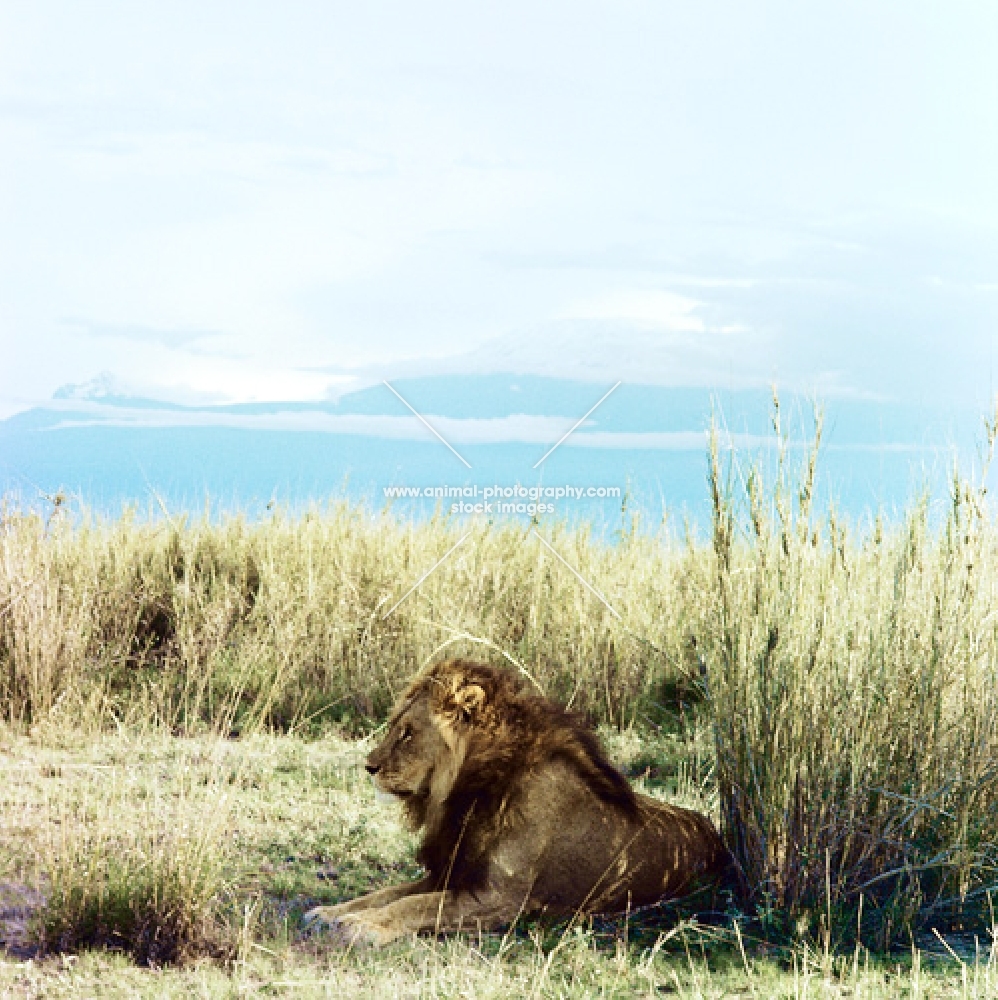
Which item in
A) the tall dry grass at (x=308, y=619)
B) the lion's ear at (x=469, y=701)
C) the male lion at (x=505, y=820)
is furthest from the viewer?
the tall dry grass at (x=308, y=619)

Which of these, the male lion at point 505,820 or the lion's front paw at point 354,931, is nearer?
the lion's front paw at point 354,931

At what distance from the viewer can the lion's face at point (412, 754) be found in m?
3.98

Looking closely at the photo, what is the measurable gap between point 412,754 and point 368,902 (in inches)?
19.3

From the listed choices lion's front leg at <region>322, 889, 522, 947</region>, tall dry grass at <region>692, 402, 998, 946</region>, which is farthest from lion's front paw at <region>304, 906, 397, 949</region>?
tall dry grass at <region>692, 402, 998, 946</region>

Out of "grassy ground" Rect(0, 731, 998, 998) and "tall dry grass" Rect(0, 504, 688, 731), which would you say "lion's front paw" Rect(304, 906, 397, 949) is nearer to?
"grassy ground" Rect(0, 731, 998, 998)

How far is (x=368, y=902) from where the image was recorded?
159 inches

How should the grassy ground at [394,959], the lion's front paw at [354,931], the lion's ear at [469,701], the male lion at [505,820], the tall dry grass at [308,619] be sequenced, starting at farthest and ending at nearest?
the tall dry grass at [308,619]
the lion's ear at [469,701]
the male lion at [505,820]
the lion's front paw at [354,931]
the grassy ground at [394,959]

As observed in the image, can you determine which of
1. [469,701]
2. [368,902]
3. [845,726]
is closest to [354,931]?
[368,902]

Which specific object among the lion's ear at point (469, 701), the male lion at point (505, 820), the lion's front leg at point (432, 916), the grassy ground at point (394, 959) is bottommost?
the grassy ground at point (394, 959)

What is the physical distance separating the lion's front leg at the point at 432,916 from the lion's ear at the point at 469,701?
522 mm

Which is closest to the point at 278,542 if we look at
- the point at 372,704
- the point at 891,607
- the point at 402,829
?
the point at 372,704

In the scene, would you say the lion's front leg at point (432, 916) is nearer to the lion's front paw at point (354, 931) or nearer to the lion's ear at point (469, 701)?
the lion's front paw at point (354, 931)

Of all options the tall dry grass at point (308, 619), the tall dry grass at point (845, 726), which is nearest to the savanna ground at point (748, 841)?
the tall dry grass at point (845, 726)

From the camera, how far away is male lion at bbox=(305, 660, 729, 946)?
381cm
